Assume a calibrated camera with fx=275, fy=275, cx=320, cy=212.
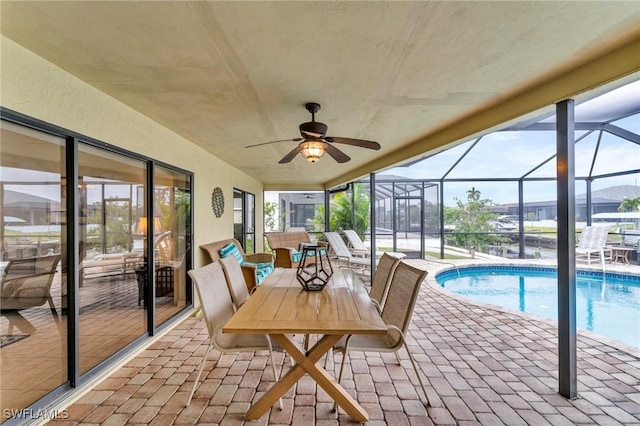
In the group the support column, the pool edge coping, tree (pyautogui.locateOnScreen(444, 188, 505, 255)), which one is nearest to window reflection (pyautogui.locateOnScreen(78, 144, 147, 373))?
the support column

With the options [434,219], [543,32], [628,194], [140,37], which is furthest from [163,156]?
[628,194]

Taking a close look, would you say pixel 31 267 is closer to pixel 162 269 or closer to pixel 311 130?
pixel 162 269

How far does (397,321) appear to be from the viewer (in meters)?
2.08

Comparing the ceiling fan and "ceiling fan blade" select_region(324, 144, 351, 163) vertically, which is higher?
the ceiling fan

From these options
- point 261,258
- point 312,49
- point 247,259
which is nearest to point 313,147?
point 312,49

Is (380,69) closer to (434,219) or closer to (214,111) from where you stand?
(214,111)

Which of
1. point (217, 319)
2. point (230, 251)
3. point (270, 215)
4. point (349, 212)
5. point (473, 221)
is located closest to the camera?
point (217, 319)

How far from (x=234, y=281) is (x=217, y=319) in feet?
1.64

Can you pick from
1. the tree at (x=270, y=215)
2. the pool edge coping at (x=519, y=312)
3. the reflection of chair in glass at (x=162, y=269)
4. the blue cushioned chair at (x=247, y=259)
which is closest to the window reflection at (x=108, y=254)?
the reflection of chair in glass at (x=162, y=269)

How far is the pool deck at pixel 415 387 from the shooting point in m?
1.92

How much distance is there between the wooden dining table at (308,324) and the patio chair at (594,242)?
783cm

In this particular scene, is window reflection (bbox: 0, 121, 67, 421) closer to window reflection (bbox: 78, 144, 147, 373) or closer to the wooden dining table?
window reflection (bbox: 78, 144, 147, 373)

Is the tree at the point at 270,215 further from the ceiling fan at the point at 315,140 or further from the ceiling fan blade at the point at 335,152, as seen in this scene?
the ceiling fan at the point at 315,140

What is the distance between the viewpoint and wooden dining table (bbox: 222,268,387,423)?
5.37 ft
